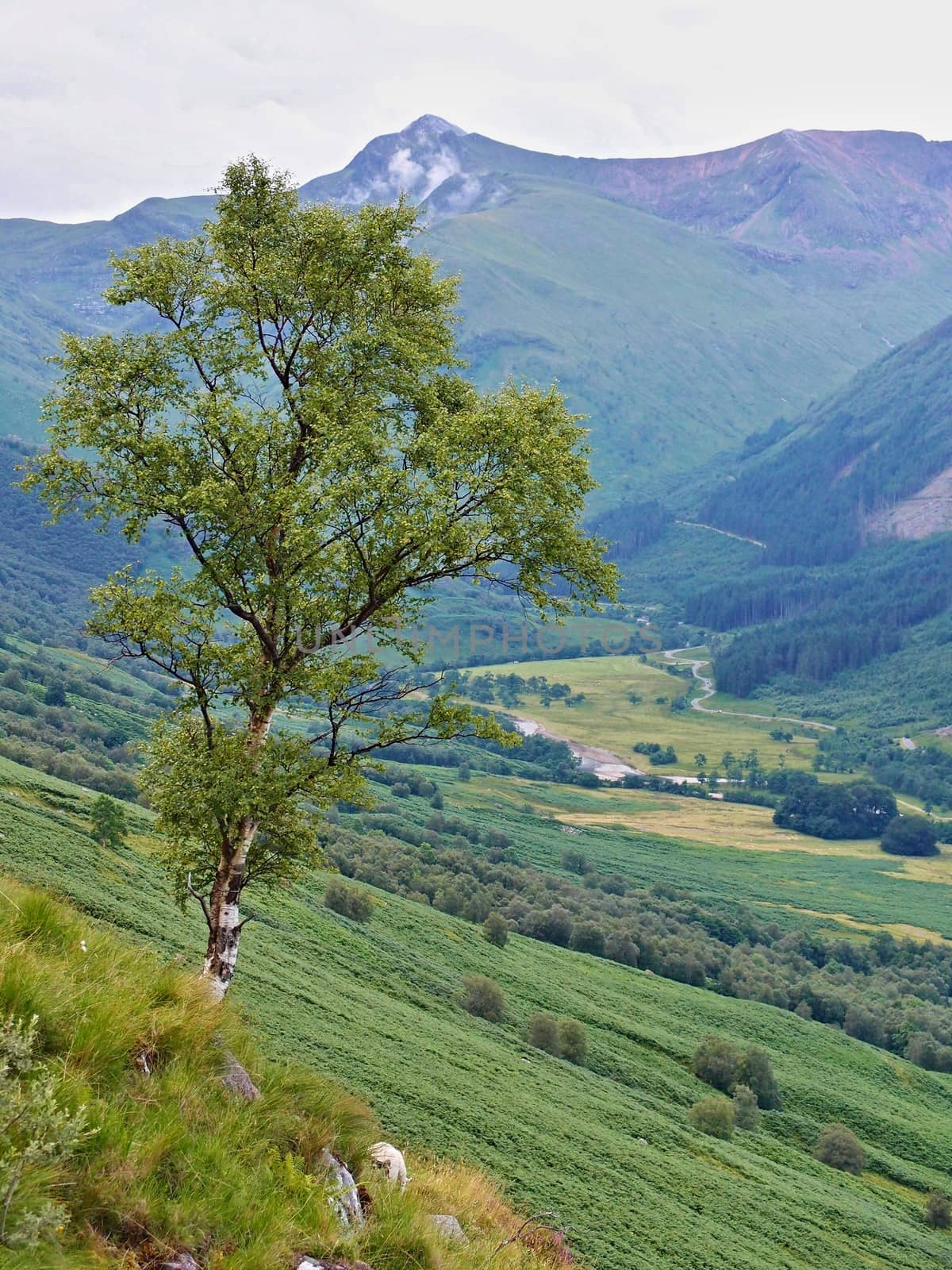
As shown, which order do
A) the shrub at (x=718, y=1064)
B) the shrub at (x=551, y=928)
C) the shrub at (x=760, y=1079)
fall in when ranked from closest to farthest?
the shrub at (x=718, y=1064)
the shrub at (x=760, y=1079)
the shrub at (x=551, y=928)

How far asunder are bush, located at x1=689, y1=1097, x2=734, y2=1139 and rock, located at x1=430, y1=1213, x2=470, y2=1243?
41.2 meters

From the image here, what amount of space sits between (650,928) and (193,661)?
93296 millimetres

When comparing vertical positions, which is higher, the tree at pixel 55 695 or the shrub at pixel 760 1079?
the tree at pixel 55 695

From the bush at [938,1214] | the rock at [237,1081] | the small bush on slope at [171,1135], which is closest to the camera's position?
the small bush on slope at [171,1135]

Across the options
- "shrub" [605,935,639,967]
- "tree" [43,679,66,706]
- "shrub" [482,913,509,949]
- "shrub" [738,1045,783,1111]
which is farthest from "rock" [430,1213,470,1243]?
"tree" [43,679,66,706]

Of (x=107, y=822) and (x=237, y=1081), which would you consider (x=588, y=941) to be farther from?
(x=237, y=1081)

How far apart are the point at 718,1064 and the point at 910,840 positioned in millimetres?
150874

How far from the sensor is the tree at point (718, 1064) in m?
61.8

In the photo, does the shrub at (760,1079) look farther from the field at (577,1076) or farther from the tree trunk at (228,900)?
the tree trunk at (228,900)

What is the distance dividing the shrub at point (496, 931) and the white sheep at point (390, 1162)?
61.4 meters

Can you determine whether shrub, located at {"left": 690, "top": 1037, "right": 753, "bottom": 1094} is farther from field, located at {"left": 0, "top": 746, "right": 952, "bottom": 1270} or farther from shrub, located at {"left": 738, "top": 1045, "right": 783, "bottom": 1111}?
field, located at {"left": 0, "top": 746, "right": 952, "bottom": 1270}

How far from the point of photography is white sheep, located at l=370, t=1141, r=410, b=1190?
14.1 m

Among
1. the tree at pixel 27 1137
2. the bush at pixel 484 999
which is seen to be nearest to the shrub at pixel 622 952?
the bush at pixel 484 999

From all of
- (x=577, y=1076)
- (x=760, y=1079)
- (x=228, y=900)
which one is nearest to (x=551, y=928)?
(x=760, y=1079)
